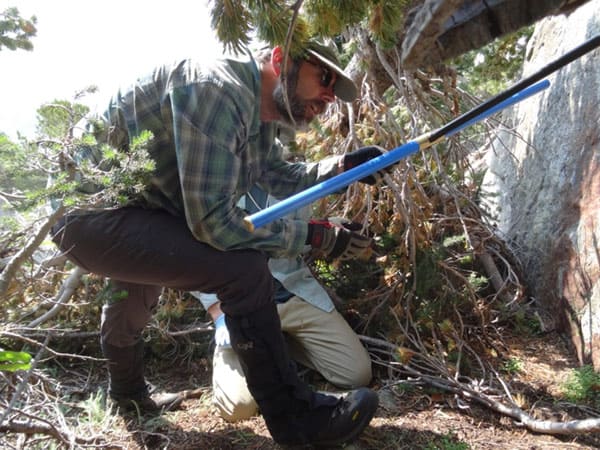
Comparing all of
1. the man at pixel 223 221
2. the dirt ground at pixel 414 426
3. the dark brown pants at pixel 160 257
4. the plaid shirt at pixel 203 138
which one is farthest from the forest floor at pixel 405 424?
the plaid shirt at pixel 203 138

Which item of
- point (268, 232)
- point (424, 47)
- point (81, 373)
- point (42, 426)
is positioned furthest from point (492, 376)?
point (81, 373)

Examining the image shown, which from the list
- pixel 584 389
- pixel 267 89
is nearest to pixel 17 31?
pixel 267 89

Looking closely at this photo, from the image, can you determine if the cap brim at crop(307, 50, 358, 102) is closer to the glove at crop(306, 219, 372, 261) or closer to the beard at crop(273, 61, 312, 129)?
the beard at crop(273, 61, 312, 129)

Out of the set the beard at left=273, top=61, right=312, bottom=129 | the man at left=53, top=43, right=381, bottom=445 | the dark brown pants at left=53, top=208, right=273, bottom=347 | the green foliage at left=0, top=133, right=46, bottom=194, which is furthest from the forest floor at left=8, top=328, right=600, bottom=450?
the beard at left=273, top=61, right=312, bottom=129

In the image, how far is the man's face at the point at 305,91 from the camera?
2158 mm

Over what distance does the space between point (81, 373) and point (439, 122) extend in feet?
8.90

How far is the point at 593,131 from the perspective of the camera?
2.91m

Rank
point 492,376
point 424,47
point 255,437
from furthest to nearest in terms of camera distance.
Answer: point 492,376 → point 255,437 → point 424,47

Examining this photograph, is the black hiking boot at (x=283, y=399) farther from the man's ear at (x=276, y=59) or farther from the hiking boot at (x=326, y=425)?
the man's ear at (x=276, y=59)

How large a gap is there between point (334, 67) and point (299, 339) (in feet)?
5.05

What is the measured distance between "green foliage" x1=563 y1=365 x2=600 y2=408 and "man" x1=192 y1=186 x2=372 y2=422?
976 millimetres

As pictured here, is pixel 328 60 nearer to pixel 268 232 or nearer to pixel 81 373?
pixel 268 232

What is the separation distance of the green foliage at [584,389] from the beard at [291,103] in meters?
1.80

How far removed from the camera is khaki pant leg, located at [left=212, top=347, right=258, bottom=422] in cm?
249
